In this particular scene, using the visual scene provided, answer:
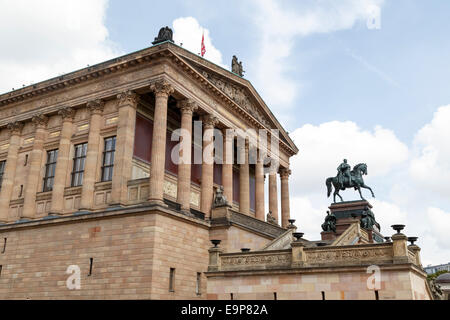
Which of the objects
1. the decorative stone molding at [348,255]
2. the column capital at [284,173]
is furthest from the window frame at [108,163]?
the column capital at [284,173]

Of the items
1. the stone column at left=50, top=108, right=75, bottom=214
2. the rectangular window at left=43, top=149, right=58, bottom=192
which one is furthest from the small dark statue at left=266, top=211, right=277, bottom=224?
the rectangular window at left=43, top=149, right=58, bottom=192

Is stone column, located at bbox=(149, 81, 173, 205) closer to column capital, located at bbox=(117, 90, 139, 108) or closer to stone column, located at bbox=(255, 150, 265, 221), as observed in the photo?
column capital, located at bbox=(117, 90, 139, 108)

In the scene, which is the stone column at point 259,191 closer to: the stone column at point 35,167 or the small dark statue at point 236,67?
the small dark statue at point 236,67

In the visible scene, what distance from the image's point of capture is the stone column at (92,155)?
28562 mm

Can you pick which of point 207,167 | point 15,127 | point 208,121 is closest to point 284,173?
point 208,121

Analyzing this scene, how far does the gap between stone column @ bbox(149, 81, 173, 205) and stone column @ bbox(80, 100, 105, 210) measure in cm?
450

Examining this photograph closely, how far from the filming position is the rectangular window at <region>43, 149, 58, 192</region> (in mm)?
31797

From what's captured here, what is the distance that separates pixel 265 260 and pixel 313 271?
8.05 ft

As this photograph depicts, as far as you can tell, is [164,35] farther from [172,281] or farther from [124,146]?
[172,281]

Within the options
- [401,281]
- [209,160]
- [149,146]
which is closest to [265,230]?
[209,160]

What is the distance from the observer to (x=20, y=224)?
29844 millimetres

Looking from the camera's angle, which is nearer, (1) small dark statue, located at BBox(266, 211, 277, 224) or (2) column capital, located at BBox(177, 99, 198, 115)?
(2) column capital, located at BBox(177, 99, 198, 115)

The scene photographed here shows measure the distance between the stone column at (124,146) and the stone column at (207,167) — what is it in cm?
558
